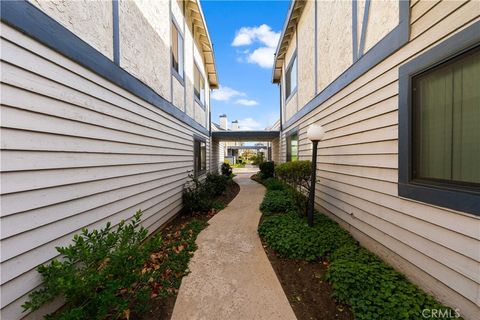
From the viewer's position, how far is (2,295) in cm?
165

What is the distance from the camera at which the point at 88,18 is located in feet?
8.50

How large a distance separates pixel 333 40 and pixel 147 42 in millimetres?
3927

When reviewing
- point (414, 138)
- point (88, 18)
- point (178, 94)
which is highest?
point (178, 94)

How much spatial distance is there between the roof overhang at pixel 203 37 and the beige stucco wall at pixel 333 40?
4151 mm

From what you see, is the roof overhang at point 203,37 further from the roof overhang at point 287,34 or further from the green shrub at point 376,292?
the green shrub at point 376,292

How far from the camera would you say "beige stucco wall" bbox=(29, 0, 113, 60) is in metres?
2.15

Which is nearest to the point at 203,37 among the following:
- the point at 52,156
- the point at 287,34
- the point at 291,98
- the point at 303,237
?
the point at 287,34

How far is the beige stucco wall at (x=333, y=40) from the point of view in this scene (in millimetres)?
3965

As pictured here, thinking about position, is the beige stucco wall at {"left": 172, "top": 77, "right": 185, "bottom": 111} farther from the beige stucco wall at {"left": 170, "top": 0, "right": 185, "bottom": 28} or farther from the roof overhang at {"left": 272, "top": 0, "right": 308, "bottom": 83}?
the roof overhang at {"left": 272, "top": 0, "right": 308, "bottom": 83}

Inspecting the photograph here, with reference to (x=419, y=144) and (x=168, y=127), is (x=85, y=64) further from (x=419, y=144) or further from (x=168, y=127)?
(x=419, y=144)

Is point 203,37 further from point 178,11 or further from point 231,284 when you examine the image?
point 231,284

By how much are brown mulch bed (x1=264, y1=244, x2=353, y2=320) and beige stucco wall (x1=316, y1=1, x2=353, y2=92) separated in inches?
143

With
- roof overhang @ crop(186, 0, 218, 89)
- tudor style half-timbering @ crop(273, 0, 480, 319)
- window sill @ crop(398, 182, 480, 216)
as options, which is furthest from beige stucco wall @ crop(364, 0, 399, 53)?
roof overhang @ crop(186, 0, 218, 89)

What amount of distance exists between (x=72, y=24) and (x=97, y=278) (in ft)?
8.89
